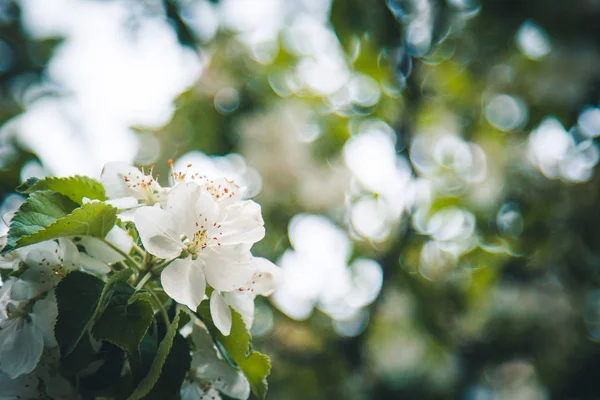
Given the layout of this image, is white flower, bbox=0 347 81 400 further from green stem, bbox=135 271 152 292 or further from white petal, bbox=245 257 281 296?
white petal, bbox=245 257 281 296

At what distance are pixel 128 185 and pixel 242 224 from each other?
214 millimetres

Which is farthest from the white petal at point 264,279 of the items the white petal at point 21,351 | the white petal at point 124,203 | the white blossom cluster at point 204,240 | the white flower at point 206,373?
the white petal at point 21,351

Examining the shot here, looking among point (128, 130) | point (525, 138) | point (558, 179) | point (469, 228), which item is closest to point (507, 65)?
point (525, 138)

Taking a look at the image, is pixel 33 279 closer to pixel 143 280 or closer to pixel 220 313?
pixel 143 280

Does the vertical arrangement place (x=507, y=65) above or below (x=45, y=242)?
below

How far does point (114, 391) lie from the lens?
2.70 ft

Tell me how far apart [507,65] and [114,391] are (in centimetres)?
258

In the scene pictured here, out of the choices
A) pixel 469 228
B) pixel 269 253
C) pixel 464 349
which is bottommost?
pixel 464 349

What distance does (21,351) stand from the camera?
0.77 metres

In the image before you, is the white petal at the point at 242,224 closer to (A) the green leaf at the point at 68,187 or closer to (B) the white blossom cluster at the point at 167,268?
(B) the white blossom cluster at the point at 167,268

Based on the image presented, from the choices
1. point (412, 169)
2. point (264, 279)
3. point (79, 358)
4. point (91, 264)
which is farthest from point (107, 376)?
point (412, 169)

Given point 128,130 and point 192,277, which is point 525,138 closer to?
point 128,130

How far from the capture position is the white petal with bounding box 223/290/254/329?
34.3 inches

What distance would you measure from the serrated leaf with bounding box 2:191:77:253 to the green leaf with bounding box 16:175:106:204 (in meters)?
0.02
